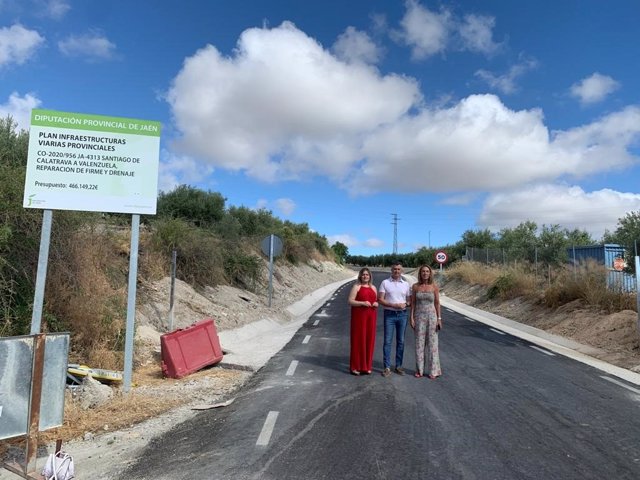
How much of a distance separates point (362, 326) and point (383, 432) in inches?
117

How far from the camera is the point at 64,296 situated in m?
8.08

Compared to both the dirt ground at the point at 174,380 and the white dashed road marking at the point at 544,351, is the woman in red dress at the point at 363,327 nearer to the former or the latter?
the dirt ground at the point at 174,380

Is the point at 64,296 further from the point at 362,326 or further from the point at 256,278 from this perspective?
the point at 256,278

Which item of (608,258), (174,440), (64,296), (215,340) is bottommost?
(174,440)

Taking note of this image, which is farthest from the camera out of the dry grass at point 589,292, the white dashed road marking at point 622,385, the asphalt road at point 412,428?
the dry grass at point 589,292

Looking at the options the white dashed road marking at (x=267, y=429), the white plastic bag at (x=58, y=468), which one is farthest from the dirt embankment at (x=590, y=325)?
the white plastic bag at (x=58, y=468)

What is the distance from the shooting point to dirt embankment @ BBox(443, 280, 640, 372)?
10.9m

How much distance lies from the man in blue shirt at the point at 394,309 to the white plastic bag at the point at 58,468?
513 cm

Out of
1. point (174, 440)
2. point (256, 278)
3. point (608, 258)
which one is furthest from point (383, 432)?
point (608, 258)

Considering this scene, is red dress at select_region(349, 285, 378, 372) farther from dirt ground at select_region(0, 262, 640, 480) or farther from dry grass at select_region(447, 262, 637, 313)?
dry grass at select_region(447, 262, 637, 313)

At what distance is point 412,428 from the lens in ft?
18.4

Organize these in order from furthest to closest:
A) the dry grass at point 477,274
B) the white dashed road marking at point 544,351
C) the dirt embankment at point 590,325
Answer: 1. the dry grass at point 477,274
2. the white dashed road marking at point 544,351
3. the dirt embankment at point 590,325

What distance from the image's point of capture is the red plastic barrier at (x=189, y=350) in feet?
27.1

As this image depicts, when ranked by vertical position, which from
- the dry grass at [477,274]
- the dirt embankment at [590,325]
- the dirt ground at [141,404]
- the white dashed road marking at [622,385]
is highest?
Answer: the dry grass at [477,274]
